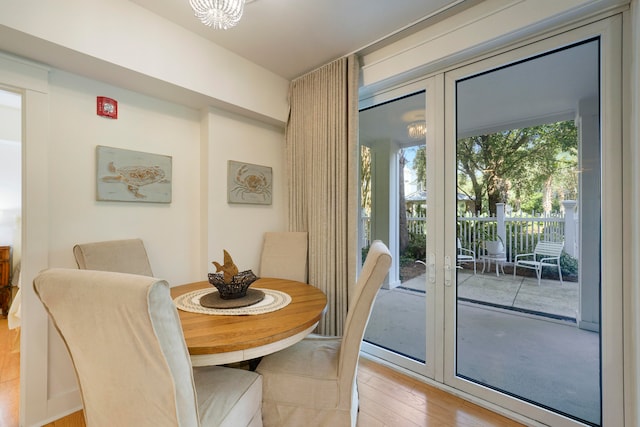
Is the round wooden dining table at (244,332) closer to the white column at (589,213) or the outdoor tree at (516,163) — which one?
the outdoor tree at (516,163)

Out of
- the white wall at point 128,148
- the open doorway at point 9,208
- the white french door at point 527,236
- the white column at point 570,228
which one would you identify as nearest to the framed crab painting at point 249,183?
the white wall at point 128,148

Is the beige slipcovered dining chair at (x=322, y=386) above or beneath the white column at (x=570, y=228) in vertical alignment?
beneath

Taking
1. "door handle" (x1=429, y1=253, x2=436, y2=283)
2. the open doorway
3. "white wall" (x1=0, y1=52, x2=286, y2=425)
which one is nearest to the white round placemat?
"white wall" (x1=0, y1=52, x2=286, y2=425)

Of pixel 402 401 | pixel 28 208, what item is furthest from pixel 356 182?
pixel 28 208

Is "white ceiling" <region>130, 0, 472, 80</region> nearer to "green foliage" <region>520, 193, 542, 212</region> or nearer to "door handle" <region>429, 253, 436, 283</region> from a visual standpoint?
"green foliage" <region>520, 193, 542, 212</region>

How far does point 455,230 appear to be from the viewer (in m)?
1.97

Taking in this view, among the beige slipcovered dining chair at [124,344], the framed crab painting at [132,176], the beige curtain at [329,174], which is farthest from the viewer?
the beige curtain at [329,174]

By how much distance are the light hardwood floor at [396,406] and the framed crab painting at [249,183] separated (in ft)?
5.91

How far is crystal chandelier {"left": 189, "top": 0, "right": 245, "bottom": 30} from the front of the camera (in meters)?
1.40

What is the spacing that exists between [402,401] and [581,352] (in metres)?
1.13

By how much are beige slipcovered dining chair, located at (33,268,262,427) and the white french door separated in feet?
5.86

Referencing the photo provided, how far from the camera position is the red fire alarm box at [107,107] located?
190 centimetres

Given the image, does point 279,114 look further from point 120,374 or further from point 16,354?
point 16,354

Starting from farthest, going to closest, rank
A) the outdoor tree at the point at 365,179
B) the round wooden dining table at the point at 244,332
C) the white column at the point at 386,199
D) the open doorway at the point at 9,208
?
the open doorway at the point at 9,208 < the outdoor tree at the point at 365,179 < the white column at the point at 386,199 < the round wooden dining table at the point at 244,332
